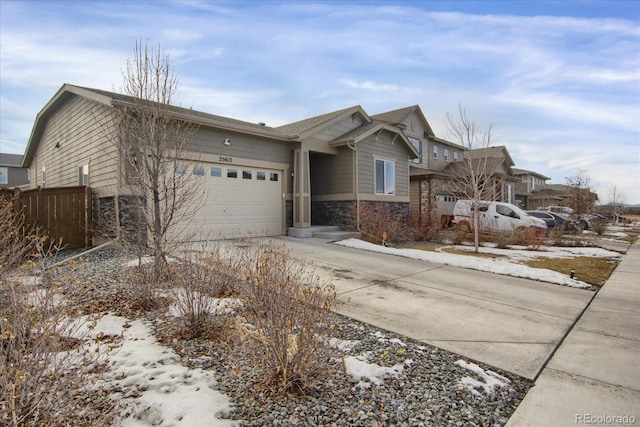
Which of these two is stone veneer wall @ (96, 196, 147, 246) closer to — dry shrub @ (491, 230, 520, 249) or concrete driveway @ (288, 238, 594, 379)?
concrete driveway @ (288, 238, 594, 379)

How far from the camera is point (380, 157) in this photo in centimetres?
1498

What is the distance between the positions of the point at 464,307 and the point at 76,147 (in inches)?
540

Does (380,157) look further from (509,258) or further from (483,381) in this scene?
(483,381)

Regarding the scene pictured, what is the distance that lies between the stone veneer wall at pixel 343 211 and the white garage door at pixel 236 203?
2.47 metres

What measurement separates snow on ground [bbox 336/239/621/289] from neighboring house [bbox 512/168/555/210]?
21.8 m

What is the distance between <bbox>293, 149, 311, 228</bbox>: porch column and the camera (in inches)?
502

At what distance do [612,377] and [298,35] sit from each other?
11.1m

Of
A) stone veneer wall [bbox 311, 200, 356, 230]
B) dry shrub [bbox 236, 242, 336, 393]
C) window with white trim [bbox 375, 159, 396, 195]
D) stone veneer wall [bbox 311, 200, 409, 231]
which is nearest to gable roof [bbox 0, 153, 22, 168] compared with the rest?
stone veneer wall [bbox 311, 200, 356, 230]

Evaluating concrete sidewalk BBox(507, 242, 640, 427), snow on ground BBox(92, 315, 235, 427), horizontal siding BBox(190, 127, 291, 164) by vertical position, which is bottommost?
concrete sidewalk BBox(507, 242, 640, 427)

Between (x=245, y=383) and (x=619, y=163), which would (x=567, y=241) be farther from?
(x=245, y=383)

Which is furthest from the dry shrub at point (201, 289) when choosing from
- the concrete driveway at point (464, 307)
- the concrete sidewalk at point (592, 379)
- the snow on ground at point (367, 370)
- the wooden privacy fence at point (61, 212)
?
the wooden privacy fence at point (61, 212)

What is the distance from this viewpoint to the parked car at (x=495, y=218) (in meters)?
14.5

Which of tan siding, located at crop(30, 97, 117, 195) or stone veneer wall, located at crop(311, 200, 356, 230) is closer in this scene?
tan siding, located at crop(30, 97, 117, 195)

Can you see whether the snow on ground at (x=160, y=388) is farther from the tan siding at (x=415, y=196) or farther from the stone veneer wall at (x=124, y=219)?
the tan siding at (x=415, y=196)
